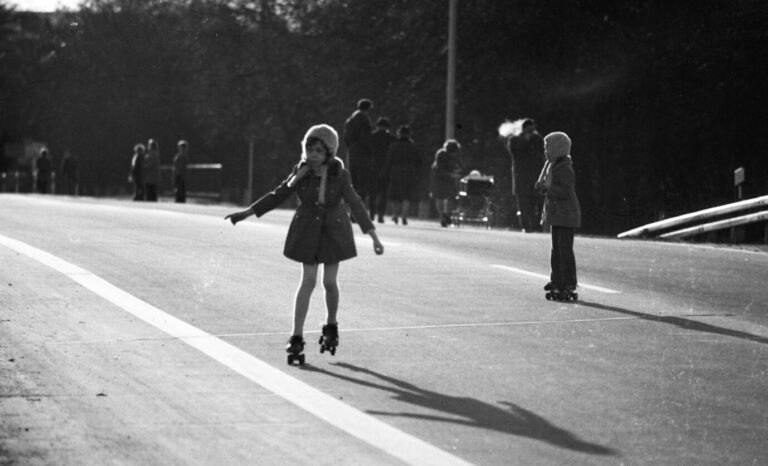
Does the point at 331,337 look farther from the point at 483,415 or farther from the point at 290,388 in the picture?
the point at 483,415

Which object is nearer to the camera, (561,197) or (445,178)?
(561,197)

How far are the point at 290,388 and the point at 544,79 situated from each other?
32012 millimetres

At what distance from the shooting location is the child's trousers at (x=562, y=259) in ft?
46.3

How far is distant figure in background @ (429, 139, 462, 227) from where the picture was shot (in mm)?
30438

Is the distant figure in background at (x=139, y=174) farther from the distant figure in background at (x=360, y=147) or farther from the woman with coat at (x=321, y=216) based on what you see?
the woman with coat at (x=321, y=216)

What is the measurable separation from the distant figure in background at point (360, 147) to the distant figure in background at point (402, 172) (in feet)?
2.02

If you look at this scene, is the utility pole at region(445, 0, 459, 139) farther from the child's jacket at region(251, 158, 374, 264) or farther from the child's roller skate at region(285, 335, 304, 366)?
the child's roller skate at region(285, 335, 304, 366)

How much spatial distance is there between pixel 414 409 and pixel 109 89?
72.3 m

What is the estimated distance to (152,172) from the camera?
4700 centimetres

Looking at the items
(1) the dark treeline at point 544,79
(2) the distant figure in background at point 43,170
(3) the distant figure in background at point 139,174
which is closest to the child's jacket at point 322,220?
(1) the dark treeline at point 544,79

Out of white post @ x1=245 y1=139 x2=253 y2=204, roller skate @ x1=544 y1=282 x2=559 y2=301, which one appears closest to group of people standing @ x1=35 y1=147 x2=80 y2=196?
white post @ x1=245 y1=139 x2=253 y2=204

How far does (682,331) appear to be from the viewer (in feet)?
39.3

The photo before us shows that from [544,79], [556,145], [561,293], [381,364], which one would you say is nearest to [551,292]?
[561,293]

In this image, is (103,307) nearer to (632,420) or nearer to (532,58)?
(632,420)
